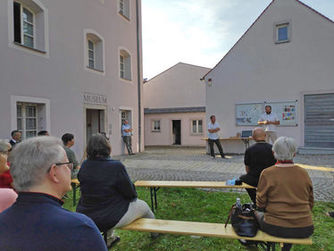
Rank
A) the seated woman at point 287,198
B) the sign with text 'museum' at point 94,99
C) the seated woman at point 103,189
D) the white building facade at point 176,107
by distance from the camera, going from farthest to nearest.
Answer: the white building facade at point 176,107
the sign with text 'museum' at point 94,99
the seated woman at point 103,189
the seated woman at point 287,198

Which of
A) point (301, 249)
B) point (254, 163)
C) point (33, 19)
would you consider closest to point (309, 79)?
point (254, 163)

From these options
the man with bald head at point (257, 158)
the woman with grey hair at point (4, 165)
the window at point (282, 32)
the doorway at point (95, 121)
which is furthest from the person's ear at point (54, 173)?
the window at point (282, 32)

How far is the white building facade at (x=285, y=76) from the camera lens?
11.9 m

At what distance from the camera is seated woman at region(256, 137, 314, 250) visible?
2643mm

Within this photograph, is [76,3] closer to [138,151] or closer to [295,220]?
[138,151]

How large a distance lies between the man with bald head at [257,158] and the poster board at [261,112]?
9259 millimetres

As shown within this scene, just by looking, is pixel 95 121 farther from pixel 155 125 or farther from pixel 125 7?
pixel 155 125

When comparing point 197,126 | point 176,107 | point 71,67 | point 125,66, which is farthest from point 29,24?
point 176,107

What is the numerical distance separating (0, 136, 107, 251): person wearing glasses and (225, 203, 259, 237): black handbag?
195cm

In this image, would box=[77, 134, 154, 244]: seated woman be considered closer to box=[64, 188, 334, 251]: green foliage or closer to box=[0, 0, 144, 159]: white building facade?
box=[64, 188, 334, 251]: green foliage

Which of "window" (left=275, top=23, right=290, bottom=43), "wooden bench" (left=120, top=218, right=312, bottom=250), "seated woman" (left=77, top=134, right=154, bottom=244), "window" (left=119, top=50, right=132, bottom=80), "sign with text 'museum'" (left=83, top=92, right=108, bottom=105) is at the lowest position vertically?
"wooden bench" (left=120, top=218, right=312, bottom=250)

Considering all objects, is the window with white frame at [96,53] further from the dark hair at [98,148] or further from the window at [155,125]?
the window at [155,125]

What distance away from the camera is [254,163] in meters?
4.08

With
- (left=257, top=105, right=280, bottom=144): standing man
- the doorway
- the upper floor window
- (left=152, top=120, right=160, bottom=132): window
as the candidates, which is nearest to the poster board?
(left=257, top=105, right=280, bottom=144): standing man
